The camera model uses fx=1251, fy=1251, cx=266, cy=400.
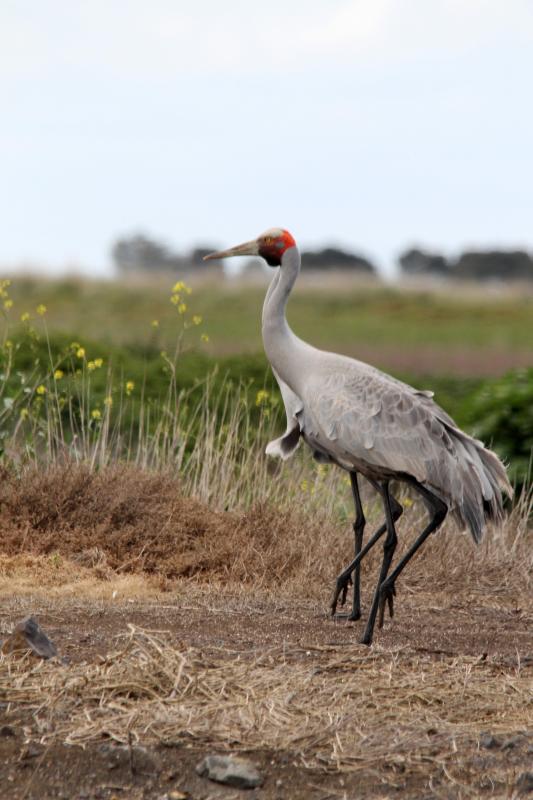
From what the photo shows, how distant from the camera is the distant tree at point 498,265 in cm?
7425

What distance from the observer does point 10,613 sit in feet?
20.7

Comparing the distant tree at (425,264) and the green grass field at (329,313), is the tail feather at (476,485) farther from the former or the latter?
the distant tree at (425,264)

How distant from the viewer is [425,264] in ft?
254

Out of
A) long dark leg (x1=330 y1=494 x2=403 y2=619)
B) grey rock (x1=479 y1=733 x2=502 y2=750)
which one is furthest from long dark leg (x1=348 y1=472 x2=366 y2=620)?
grey rock (x1=479 y1=733 x2=502 y2=750)

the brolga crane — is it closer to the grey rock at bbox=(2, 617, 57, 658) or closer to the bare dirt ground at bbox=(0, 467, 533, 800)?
the bare dirt ground at bbox=(0, 467, 533, 800)

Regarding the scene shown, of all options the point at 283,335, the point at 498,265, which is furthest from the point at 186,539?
the point at 498,265

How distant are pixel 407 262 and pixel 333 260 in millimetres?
9803

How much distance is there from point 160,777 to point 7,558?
348cm

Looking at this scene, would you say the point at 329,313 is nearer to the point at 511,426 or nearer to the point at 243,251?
the point at 511,426

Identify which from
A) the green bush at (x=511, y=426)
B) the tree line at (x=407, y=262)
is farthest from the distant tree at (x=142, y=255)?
the green bush at (x=511, y=426)

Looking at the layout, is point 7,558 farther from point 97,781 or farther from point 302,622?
point 97,781

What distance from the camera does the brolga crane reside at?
6.00 meters

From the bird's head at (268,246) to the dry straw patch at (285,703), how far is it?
2.16m

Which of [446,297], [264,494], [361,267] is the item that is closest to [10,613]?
[264,494]
